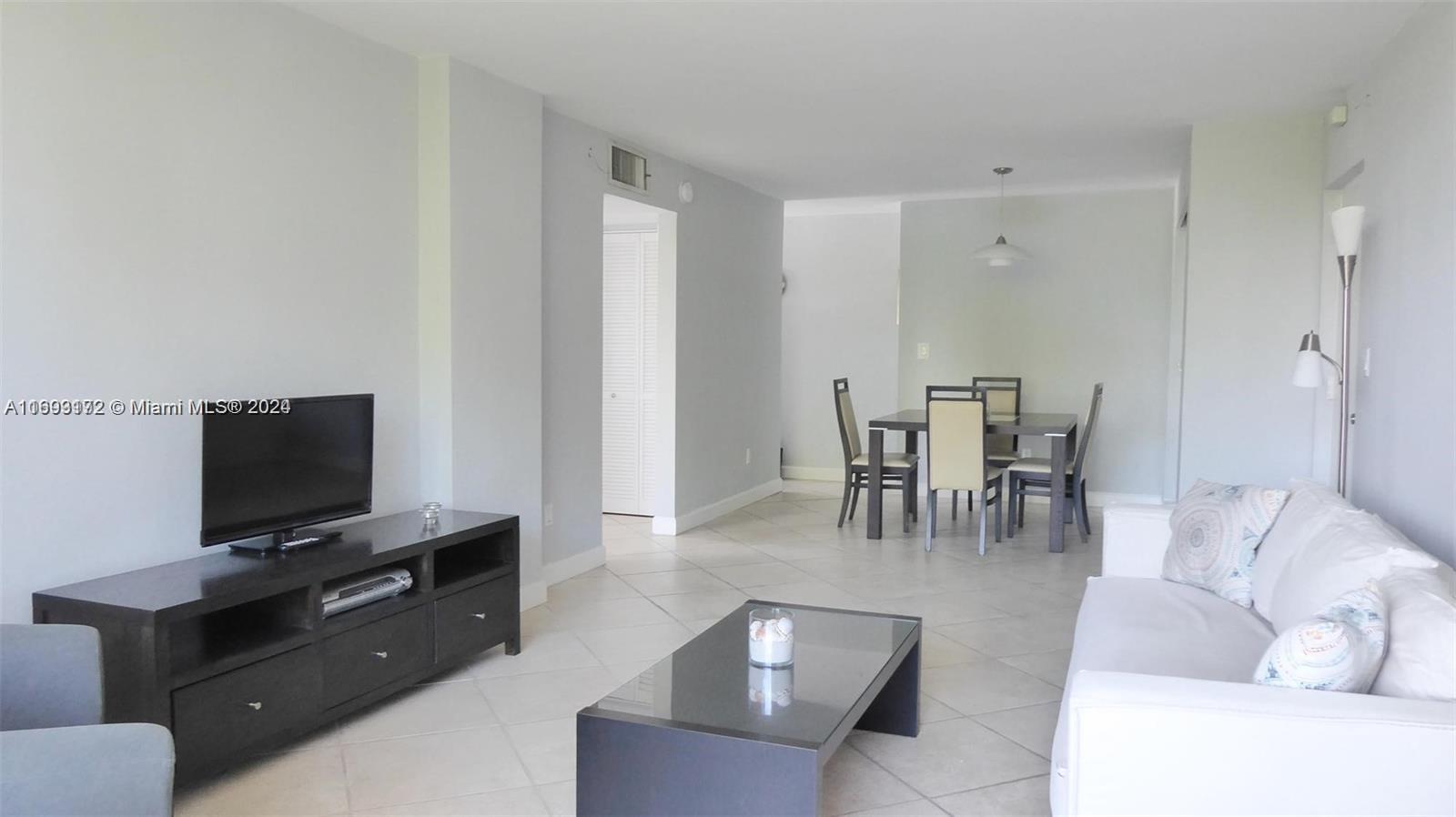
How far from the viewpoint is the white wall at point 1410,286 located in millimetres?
2895

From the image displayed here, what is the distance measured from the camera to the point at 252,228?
3.23 meters

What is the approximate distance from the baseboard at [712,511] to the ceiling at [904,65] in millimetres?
2333

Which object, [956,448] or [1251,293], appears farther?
[956,448]

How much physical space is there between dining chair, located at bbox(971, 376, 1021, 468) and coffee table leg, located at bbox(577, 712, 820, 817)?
17.6ft

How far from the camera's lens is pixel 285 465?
10.3 ft

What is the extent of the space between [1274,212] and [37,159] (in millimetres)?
5096

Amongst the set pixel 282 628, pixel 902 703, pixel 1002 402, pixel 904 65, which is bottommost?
pixel 902 703

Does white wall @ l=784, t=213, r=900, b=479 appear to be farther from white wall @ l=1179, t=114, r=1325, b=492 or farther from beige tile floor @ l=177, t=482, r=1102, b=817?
white wall @ l=1179, t=114, r=1325, b=492

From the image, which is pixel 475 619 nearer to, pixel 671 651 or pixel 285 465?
pixel 671 651

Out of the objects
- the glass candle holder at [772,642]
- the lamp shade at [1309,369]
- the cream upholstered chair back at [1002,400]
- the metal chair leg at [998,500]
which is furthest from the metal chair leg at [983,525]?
the glass candle holder at [772,642]

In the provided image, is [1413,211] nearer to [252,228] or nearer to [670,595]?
[670,595]

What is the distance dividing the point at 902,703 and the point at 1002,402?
4829 mm

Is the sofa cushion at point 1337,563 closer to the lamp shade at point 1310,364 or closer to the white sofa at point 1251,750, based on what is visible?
the white sofa at point 1251,750

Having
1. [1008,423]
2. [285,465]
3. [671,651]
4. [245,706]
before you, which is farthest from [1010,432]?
[245,706]
